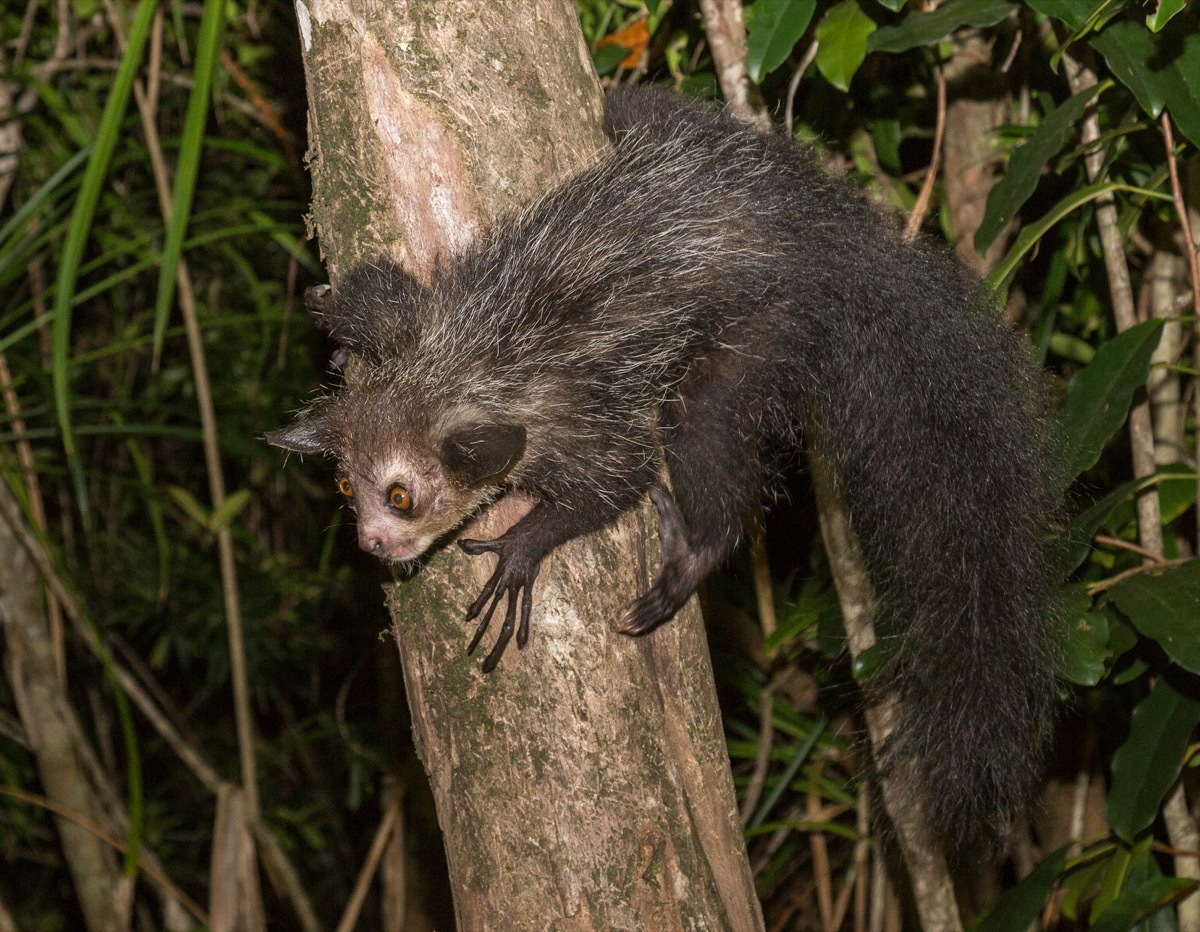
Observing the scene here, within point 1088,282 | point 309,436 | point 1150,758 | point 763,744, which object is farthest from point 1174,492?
point 309,436

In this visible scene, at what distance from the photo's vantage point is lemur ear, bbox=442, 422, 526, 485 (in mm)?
2588

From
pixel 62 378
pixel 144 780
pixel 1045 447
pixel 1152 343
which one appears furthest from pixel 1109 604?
pixel 144 780

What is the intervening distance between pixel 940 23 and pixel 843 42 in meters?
0.22

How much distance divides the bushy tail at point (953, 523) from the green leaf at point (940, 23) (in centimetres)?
48

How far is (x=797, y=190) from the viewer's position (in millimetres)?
2807

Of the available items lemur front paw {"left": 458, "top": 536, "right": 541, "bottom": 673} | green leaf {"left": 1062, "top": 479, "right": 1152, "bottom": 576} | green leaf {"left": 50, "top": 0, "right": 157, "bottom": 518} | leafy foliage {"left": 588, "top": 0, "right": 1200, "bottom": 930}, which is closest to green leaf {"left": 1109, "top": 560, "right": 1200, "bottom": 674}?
leafy foliage {"left": 588, "top": 0, "right": 1200, "bottom": 930}

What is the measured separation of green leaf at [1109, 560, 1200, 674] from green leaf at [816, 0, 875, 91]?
4.25 ft

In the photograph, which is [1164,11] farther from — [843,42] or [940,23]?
[843,42]

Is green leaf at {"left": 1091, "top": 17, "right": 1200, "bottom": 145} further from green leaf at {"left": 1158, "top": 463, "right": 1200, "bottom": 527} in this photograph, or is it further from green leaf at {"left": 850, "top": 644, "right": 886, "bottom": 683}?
green leaf at {"left": 850, "top": 644, "right": 886, "bottom": 683}

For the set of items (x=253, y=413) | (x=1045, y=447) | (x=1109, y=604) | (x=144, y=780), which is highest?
(x=253, y=413)

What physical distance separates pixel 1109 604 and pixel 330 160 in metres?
1.99

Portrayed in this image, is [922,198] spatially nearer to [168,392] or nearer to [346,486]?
[346,486]

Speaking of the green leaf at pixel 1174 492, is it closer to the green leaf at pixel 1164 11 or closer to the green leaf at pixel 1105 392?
the green leaf at pixel 1105 392

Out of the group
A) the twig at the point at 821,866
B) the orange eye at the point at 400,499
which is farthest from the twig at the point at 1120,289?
the orange eye at the point at 400,499
